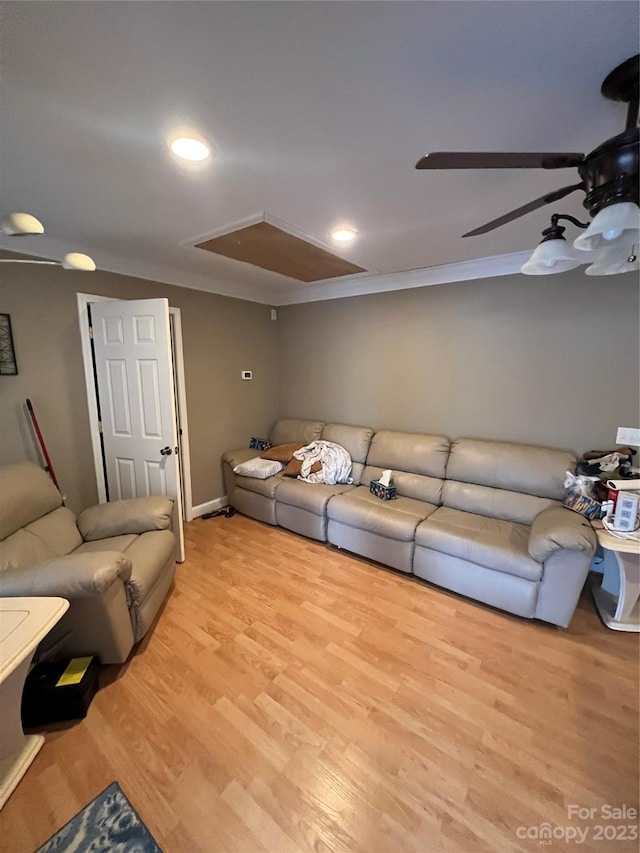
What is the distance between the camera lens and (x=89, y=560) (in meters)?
1.56

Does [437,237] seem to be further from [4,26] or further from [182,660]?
[182,660]

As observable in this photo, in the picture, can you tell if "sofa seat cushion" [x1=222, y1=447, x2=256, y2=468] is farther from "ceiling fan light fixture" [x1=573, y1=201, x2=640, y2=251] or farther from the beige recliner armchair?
"ceiling fan light fixture" [x1=573, y1=201, x2=640, y2=251]

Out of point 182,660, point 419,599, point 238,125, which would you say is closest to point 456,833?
point 419,599

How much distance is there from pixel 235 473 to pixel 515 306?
303 cm

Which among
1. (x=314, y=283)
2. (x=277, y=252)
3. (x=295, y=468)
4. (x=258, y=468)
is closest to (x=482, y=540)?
(x=295, y=468)

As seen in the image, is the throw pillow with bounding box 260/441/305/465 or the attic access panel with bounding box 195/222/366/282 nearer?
the attic access panel with bounding box 195/222/366/282

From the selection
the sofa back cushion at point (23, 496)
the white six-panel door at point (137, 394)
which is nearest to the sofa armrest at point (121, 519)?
the sofa back cushion at point (23, 496)

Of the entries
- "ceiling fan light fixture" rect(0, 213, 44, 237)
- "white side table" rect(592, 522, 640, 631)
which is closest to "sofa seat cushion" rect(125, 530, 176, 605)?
"ceiling fan light fixture" rect(0, 213, 44, 237)

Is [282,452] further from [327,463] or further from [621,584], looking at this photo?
[621,584]

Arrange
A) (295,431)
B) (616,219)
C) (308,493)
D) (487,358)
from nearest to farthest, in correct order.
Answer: (616,219) < (487,358) < (308,493) < (295,431)

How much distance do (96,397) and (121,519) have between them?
113 cm

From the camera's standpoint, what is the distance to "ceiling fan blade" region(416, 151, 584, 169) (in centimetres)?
95

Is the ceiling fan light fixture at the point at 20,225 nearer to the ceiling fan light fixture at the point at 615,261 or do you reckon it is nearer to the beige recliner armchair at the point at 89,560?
the beige recliner armchair at the point at 89,560

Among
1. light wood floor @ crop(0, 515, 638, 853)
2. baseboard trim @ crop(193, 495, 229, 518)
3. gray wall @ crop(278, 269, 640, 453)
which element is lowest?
light wood floor @ crop(0, 515, 638, 853)
